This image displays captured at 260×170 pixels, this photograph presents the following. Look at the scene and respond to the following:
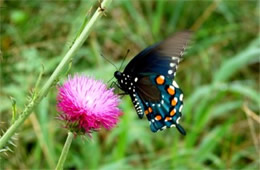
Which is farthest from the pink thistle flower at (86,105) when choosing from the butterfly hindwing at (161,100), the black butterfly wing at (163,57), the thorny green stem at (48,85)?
the butterfly hindwing at (161,100)

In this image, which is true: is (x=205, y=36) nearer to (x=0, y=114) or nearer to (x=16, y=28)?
(x=16, y=28)

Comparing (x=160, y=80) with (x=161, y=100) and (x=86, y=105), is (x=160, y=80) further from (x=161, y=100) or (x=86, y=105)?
(x=86, y=105)

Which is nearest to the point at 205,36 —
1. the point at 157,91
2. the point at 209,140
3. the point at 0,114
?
the point at 209,140

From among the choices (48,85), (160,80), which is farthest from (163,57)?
(48,85)

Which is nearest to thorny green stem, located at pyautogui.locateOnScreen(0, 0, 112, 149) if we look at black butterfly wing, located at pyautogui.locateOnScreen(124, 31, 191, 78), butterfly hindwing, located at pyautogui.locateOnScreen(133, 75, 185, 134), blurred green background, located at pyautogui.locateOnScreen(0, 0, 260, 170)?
black butterfly wing, located at pyautogui.locateOnScreen(124, 31, 191, 78)

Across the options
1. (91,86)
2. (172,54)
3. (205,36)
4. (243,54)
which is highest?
(205,36)

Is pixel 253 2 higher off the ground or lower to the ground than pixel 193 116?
higher

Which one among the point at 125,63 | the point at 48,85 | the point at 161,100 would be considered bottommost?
the point at 48,85
